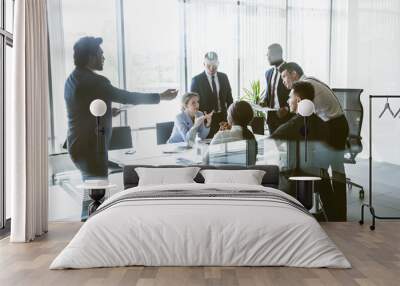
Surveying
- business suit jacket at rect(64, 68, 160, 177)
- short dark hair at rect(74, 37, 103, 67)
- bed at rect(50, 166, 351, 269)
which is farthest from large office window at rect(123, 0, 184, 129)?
bed at rect(50, 166, 351, 269)

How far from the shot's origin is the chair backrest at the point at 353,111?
23.6 feet

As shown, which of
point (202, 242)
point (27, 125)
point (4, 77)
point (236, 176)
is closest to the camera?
point (202, 242)

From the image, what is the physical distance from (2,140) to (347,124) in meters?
4.35

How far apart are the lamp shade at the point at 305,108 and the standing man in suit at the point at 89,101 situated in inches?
65.5

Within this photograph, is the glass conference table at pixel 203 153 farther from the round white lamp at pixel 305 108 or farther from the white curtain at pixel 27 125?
the white curtain at pixel 27 125

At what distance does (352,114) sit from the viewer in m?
7.18

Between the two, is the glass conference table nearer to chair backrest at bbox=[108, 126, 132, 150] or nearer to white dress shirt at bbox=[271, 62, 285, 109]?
chair backrest at bbox=[108, 126, 132, 150]

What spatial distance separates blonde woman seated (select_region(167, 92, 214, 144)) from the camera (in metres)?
7.31

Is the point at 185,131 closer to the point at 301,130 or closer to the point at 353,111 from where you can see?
the point at 301,130

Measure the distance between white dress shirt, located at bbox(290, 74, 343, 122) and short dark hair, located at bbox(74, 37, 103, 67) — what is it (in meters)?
2.87

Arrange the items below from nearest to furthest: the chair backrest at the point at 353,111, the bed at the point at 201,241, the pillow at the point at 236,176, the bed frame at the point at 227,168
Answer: the bed at the point at 201,241
the pillow at the point at 236,176
the bed frame at the point at 227,168
the chair backrest at the point at 353,111

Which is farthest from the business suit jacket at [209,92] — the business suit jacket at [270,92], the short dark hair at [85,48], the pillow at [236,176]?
the short dark hair at [85,48]

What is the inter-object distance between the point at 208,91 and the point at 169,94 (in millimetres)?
524

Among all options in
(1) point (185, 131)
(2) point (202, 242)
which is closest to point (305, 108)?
(1) point (185, 131)
